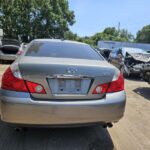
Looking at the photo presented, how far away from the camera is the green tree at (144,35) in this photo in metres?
89.7

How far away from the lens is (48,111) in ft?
12.5

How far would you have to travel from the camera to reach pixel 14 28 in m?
43.0

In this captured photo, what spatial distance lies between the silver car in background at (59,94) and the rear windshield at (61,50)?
2.16ft

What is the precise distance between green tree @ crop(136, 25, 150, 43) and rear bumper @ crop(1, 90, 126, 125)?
87082 mm

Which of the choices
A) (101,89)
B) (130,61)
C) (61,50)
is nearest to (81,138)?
(101,89)

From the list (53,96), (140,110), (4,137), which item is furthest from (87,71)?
(140,110)

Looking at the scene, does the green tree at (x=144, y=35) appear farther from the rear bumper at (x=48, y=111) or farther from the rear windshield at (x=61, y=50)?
the rear bumper at (x=48, y=111)

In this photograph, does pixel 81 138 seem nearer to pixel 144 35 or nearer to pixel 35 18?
pixel 35 18

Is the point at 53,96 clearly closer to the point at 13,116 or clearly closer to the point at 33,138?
the point at 13,116

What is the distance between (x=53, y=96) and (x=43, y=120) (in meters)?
0.34

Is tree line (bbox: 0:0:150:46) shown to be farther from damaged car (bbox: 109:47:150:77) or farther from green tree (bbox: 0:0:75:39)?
damaged car (bbox: 109:47:150:77)

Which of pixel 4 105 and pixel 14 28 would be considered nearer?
pixel 4 105

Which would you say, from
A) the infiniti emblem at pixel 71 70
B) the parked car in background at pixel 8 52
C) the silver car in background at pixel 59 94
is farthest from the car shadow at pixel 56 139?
the parked car in background at pixel 8 52

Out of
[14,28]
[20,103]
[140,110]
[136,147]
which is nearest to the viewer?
[20,103]
